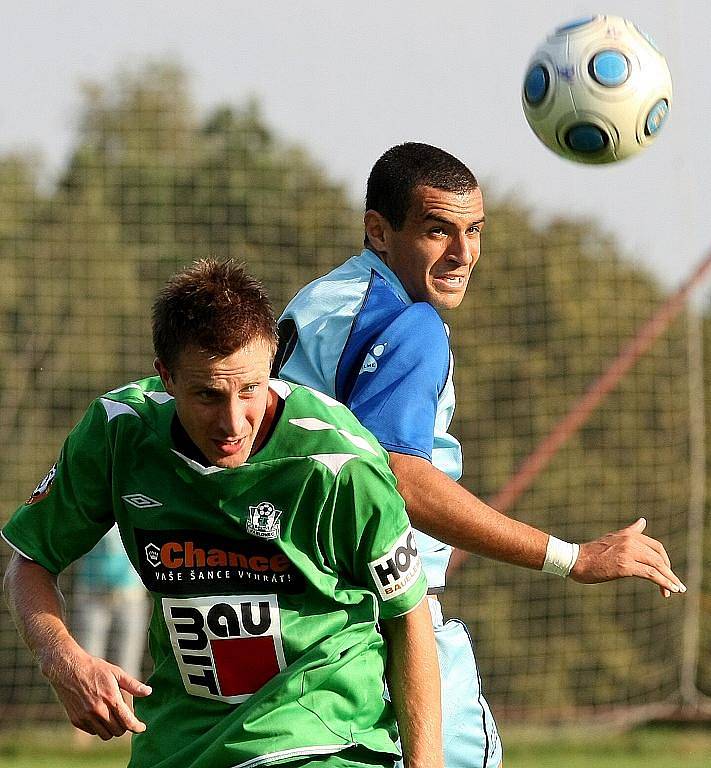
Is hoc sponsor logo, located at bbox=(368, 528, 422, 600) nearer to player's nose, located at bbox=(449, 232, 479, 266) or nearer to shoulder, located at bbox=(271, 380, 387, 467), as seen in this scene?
shoulder, located at bbox=(271, 380, 387, 467)

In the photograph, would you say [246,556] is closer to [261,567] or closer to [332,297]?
[261,567]

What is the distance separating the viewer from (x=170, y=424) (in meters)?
3.29

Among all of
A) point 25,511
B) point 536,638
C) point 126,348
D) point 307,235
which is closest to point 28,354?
point 126,348

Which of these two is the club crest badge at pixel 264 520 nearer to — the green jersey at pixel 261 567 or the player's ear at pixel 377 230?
the green jersey at pixel 261 567

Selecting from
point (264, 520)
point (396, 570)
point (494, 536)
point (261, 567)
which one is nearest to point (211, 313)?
point (264, 520)

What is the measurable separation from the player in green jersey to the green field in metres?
7.37

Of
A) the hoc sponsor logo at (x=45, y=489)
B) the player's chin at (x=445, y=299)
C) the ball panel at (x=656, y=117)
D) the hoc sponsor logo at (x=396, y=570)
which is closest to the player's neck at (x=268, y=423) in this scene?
the hoc sponsor logo at (x=396, y=570)

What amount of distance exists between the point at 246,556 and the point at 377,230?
133 centimetres

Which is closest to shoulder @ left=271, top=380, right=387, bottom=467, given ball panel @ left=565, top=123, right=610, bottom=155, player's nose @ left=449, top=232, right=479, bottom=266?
player's nose @ left=449, top=232, right=479, bottom=266

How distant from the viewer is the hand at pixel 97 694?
9.73 feet

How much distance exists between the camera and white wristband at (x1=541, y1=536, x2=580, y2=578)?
3.77 metres

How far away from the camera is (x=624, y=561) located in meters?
3.71

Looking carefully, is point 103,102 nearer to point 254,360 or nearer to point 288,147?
point 288,147

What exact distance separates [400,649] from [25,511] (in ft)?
2.88
